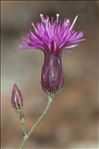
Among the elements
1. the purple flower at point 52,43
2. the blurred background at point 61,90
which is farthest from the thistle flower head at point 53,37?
the blurred background at point 61,90

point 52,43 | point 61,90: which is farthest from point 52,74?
point 61,90

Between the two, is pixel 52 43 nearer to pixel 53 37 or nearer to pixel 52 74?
pixel 53 37

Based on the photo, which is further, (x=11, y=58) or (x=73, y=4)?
(x=73, y=4)

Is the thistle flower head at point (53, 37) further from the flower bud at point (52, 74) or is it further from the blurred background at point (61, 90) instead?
the blurred background at point (61, 90)

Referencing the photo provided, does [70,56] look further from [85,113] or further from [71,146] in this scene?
[71,146]

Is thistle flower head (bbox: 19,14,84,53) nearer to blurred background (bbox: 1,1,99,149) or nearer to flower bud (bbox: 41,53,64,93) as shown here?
Answer: flower bud (bbox: 41,53,64,93)

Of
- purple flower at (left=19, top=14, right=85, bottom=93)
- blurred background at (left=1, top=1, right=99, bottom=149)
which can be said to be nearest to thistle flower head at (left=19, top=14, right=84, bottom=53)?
purple flower at (left=19, top=14, right=85, bottom=93)

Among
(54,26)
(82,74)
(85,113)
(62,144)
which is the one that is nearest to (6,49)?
(82,74)
